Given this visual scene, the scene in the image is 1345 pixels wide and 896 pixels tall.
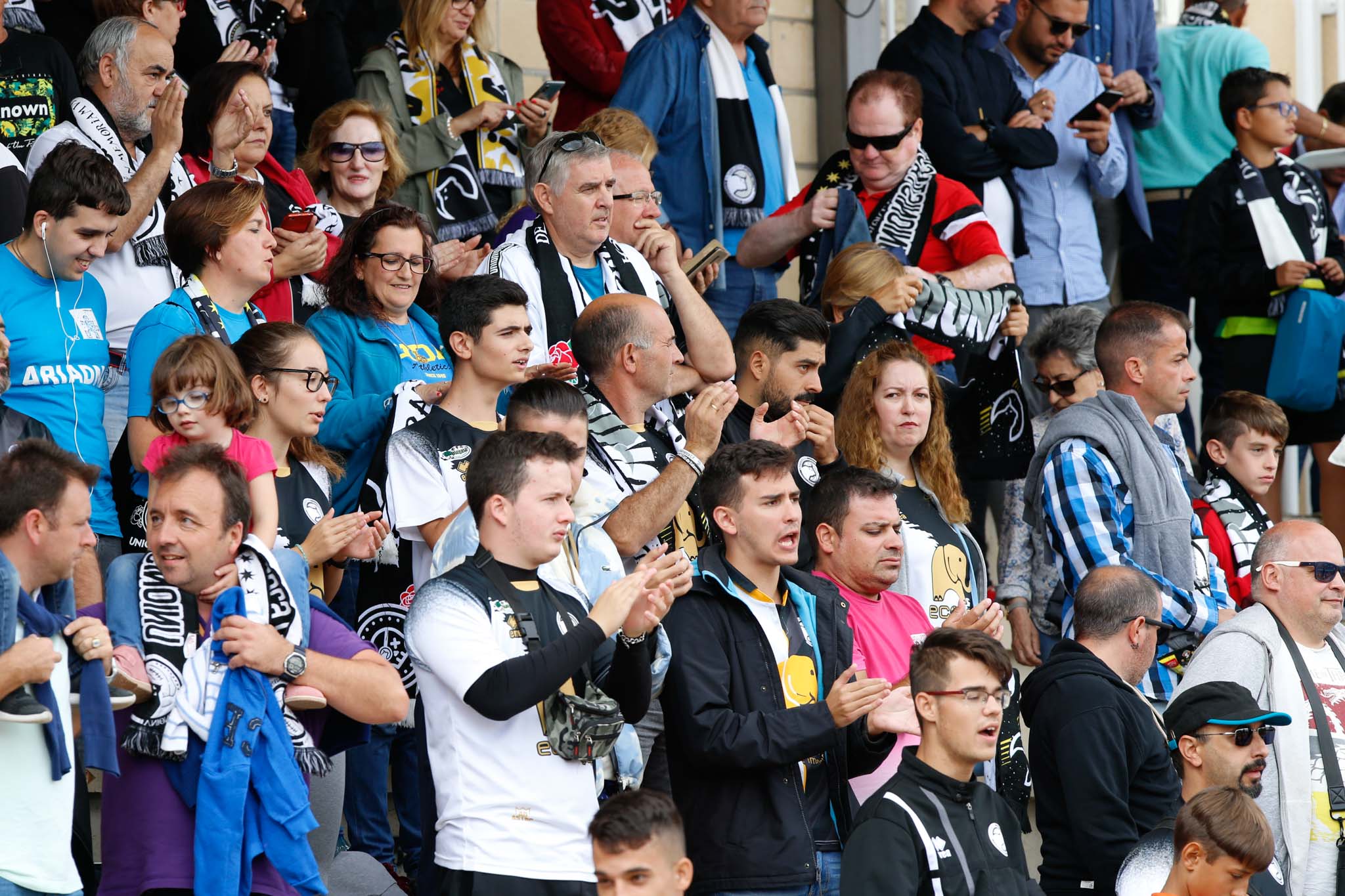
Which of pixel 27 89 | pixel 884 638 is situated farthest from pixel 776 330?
pixel 27 89

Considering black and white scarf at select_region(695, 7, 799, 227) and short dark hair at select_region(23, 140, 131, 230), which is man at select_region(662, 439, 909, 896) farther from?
black and white scarf at select_region(695, 7, 799, 227)

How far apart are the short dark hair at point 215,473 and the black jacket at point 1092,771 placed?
86.4 inches

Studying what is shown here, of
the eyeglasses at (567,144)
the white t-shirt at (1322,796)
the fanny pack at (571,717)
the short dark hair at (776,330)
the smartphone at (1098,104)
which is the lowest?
the white t-shirt at (1322,796)

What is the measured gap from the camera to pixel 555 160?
18.8ft

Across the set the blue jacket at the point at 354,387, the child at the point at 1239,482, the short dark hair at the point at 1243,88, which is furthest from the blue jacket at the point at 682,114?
the short dark hair at the point at 1243,88

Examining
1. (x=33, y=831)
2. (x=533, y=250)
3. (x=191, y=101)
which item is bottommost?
(x=33, y=831)

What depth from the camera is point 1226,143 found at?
905 cm

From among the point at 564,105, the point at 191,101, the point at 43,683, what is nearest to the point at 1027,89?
the point at 564,105

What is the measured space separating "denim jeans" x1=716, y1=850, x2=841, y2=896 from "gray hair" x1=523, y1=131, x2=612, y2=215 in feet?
7.78

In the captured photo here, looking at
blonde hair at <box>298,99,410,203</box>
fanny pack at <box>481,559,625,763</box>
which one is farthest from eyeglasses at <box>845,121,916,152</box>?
fanny pack at <box>481,559,625,763</box>

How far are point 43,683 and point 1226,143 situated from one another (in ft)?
23.4

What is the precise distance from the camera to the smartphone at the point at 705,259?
637 cm

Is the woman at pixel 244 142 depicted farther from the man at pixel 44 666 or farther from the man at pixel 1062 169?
the man at pixel 1062 169

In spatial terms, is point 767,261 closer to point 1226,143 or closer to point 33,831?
point 1226,143
